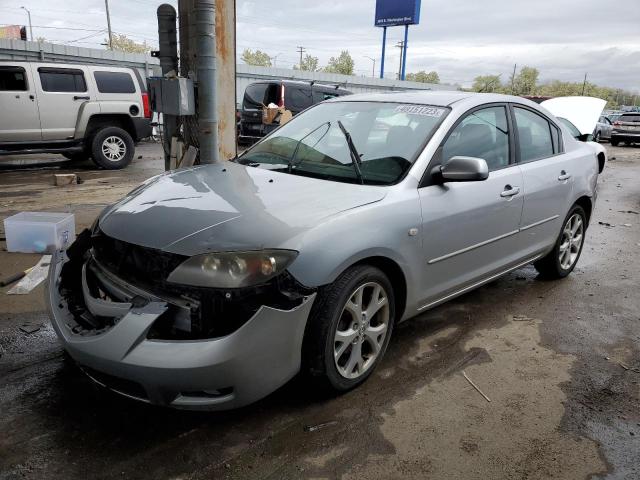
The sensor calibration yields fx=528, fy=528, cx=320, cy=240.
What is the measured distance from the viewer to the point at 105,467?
2.27 m

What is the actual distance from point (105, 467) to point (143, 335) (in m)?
0.60

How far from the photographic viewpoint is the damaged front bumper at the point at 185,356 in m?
2.21

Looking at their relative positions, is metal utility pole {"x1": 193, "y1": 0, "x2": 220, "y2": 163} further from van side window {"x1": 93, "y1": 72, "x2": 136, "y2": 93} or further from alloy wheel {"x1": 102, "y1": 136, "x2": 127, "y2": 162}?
van side window {"x1": 93, "y1": 72, "x2": 136, "y2": 93}

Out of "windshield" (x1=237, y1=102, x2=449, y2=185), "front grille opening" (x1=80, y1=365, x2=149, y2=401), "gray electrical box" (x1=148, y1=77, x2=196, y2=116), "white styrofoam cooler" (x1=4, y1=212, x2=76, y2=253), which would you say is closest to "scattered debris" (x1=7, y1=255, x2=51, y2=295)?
"white styrofoam cooler" (x1=4, y1=212, x2=76, y2=253)

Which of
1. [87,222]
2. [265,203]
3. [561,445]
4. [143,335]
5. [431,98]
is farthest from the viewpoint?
[87,222]

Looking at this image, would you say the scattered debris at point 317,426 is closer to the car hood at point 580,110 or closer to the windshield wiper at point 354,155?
the windshield wiper at point 354,155

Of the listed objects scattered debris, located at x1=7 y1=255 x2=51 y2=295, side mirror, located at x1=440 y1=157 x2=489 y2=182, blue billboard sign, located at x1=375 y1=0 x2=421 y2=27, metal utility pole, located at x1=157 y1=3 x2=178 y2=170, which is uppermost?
blue billboard sign, located at x1=375 y1=0 x2=421 y2=27

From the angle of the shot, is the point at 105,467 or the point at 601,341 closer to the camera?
the point at 105,467

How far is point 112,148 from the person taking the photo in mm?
10906

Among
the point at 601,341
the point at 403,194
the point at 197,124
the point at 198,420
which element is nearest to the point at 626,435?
the point at 601,341

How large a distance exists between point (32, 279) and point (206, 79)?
2.45m

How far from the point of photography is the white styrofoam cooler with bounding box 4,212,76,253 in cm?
496

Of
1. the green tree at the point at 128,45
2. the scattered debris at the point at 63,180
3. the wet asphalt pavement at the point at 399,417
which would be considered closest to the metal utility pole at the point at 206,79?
the wet asphalt pavement at the point at 399,417

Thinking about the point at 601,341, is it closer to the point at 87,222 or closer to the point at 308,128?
the point at 308,128
